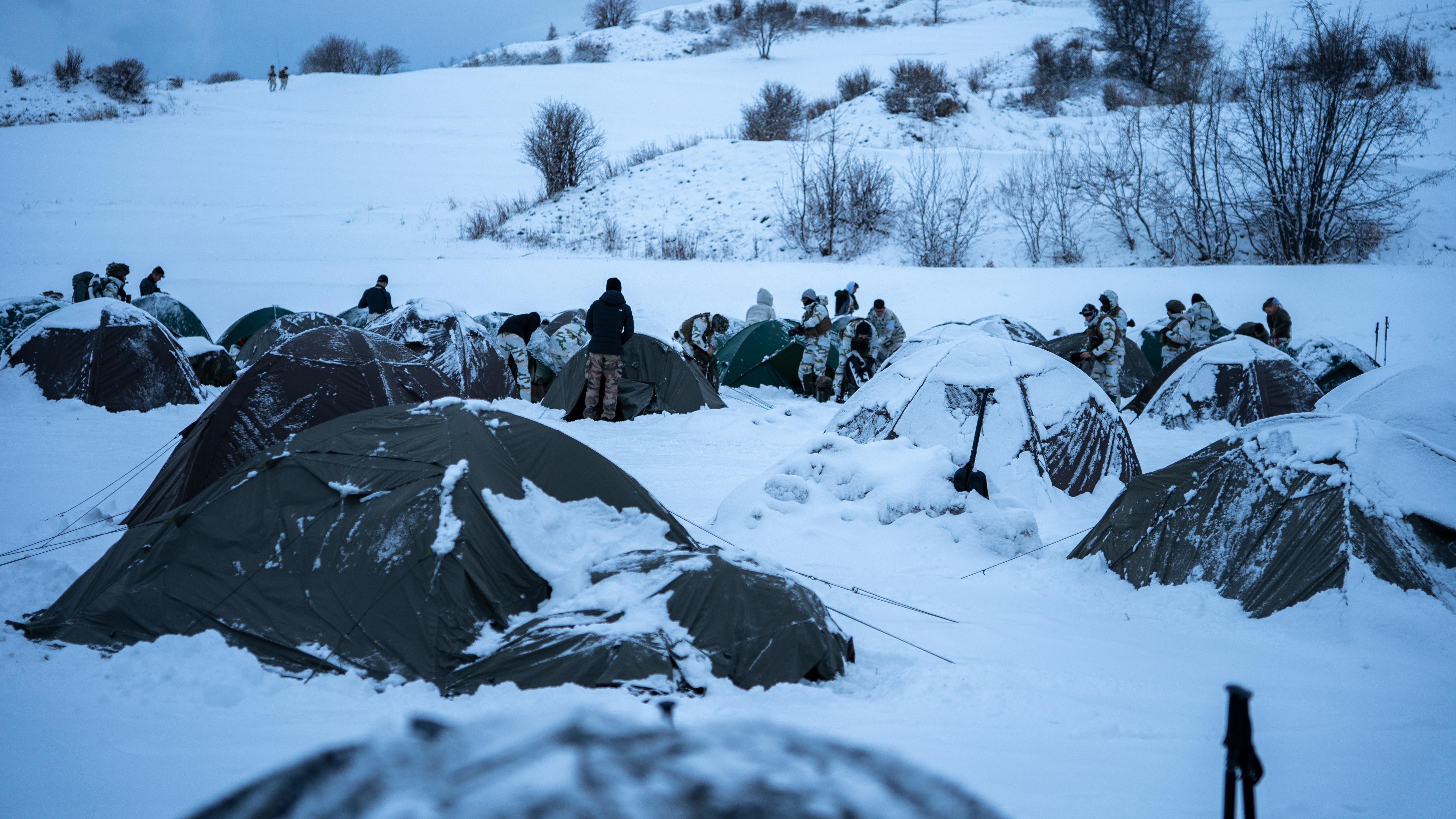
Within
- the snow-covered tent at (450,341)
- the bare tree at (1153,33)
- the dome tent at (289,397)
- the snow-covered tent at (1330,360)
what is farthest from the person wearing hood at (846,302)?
the bare tree at (1153,33)

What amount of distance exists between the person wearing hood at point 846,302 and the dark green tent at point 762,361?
5.97 feet

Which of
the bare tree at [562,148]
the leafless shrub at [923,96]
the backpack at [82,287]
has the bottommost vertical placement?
the backpack at [82,287]

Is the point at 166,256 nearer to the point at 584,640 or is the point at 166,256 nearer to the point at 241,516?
the point at 241,516

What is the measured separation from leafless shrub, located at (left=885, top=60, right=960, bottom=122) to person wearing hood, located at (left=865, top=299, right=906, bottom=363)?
1895cm

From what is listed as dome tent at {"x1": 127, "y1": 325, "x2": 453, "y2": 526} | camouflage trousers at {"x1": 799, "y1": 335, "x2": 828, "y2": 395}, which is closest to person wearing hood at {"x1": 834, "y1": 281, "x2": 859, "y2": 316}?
camouflage trousers at {"x1": 799, "y1": 335, "x2": 828, "y2": 395}

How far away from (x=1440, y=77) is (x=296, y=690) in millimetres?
33795

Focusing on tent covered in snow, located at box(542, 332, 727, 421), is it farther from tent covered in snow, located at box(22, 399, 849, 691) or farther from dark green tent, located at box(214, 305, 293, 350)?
dark green tent, located at box(214, 305, 293, 350)

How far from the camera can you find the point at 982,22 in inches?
1898

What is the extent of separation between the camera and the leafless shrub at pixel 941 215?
77.7ft

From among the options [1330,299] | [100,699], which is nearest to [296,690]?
[100,699]

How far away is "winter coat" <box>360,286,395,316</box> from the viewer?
49.9 feet

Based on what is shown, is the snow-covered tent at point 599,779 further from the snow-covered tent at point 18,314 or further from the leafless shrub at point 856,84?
the leafless shrub at point 856,84

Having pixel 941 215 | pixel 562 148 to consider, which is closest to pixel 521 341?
pixel 941 215

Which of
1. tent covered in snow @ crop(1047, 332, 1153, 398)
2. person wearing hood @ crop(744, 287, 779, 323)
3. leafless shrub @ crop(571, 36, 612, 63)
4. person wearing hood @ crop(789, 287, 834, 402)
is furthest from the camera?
leafless shrub @ crop(571, 36, 612, 63)
